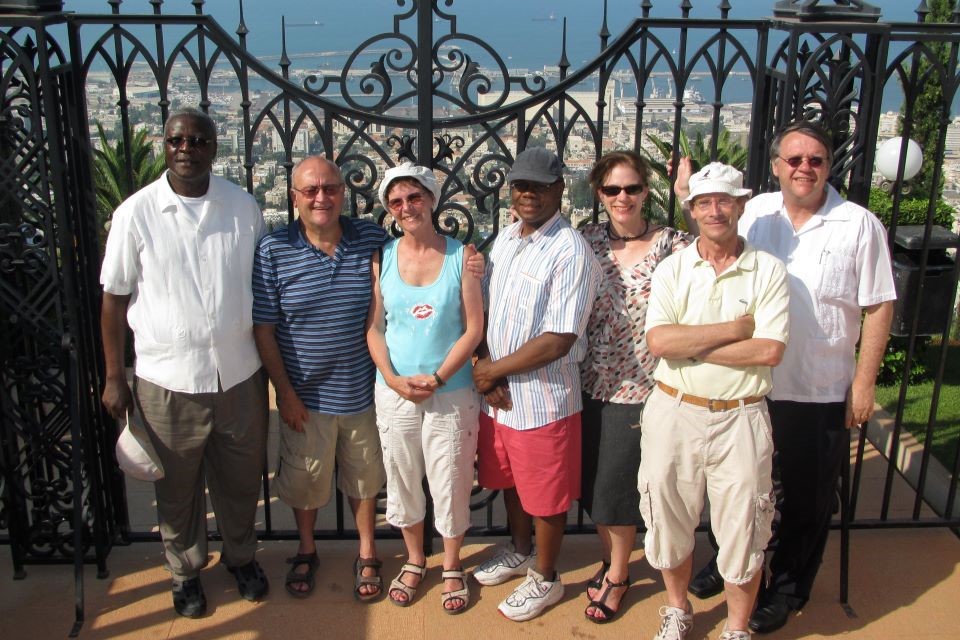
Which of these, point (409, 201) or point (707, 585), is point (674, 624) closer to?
point (707, 585)

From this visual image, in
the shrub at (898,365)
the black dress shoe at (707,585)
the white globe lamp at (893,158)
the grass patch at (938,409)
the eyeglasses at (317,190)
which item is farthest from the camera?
the shrub at (898,365)

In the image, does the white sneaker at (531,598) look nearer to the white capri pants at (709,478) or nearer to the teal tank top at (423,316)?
the white capri pants at (709,478)

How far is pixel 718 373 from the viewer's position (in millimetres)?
3137

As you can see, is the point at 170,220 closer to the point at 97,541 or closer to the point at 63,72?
the point at 63,72

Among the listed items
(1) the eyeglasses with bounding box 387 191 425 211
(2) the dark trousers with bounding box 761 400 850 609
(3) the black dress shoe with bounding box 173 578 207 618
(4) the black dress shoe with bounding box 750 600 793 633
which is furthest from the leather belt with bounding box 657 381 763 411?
(3) the black dress shoe with bounding box 173 578 207 618

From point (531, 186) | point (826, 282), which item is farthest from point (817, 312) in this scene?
point (531, 186)

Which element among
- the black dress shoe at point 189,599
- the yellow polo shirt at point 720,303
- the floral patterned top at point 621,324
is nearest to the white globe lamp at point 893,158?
the floral patterned top at point 621,324

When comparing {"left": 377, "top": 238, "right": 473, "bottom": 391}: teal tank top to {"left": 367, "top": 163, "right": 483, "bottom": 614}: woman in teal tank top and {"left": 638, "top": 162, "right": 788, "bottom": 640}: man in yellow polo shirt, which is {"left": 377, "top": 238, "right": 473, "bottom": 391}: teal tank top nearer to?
{"left": 367, "top": 163, "right": 483, "bottom": 614}: woman in teal tank top

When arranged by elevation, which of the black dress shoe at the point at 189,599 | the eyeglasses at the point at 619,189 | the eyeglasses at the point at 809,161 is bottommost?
the black dress shoe at the point at 189,599

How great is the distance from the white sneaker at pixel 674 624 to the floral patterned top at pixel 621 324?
0.90 m

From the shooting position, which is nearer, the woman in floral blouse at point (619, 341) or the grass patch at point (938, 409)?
the woman in floral blouse at point (619, 341)

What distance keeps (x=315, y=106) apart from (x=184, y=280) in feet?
3.37

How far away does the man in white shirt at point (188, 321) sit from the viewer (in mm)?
3297

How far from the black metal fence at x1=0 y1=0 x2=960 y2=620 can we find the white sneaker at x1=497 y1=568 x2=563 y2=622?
1.56 m
